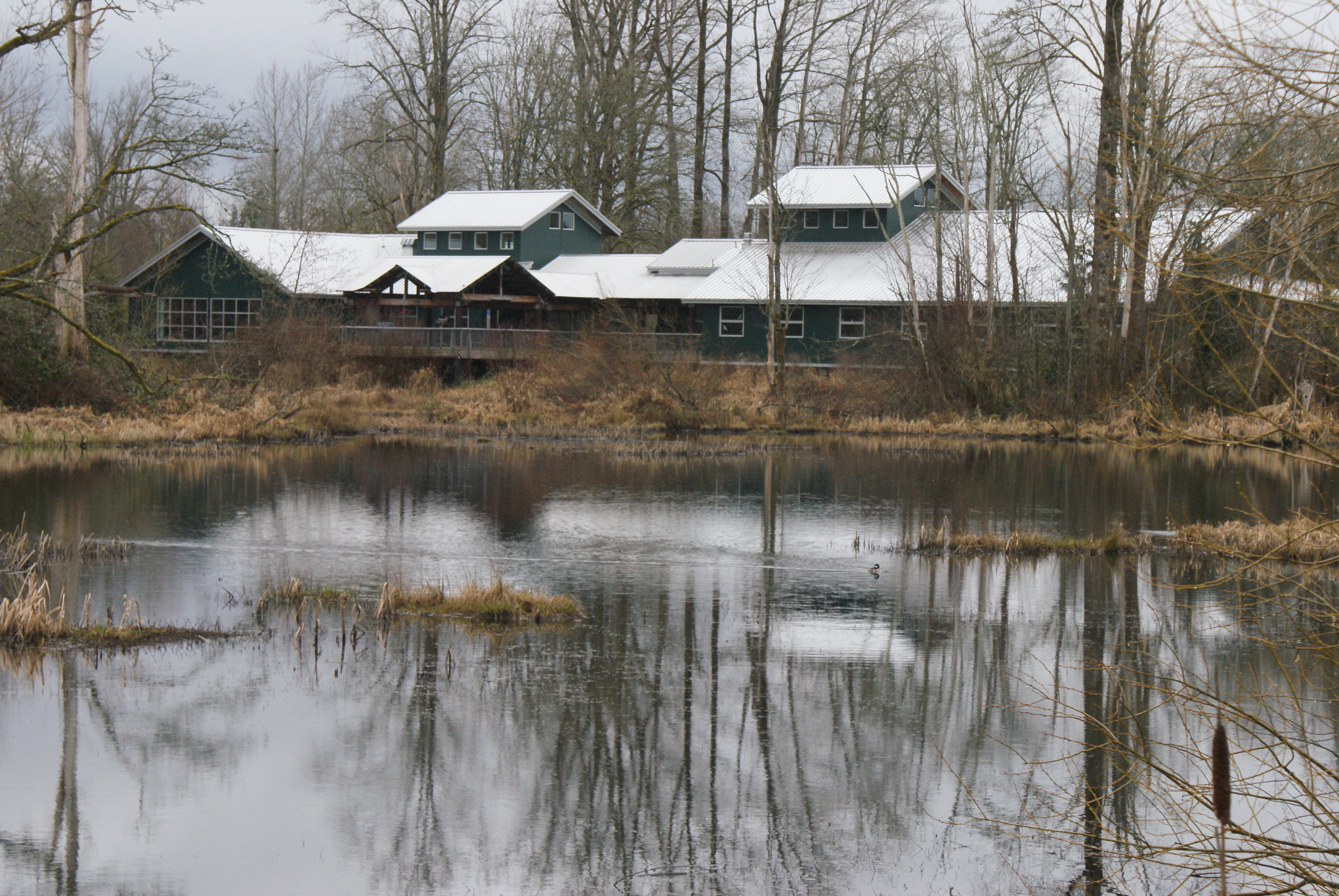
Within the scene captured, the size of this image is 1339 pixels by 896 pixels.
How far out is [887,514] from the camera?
2331 cm

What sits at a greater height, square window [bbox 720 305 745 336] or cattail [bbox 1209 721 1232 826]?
square window [bbox 720 305 745 336]

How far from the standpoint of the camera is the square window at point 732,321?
2014 inches

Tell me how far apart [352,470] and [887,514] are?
12.3m

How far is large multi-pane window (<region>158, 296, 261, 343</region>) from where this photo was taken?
53.1 m

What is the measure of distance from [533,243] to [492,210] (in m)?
2.35

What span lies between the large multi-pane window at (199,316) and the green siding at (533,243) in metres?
7.90

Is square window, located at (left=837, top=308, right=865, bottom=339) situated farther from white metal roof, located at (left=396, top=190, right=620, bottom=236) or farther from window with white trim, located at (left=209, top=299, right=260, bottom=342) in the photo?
window with white trim, located at (left=209, top=299, right=260, bottom=342)

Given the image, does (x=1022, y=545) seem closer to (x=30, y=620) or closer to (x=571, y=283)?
(x=30, y=620)

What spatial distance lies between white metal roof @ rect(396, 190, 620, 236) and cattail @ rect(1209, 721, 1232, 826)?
51.8 m

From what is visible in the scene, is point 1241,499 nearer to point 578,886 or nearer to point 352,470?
point 352,470

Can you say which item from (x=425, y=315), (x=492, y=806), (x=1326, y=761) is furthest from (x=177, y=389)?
(x=1326, y=761)

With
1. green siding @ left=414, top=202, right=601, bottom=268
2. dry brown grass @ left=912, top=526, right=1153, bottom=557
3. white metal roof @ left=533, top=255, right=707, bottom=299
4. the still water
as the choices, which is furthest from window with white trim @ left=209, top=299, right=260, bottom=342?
dry brown grass @ left=912, top=526, right=1153, bottom=557

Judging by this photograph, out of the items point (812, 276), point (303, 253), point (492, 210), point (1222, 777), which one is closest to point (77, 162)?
point (303, 253)

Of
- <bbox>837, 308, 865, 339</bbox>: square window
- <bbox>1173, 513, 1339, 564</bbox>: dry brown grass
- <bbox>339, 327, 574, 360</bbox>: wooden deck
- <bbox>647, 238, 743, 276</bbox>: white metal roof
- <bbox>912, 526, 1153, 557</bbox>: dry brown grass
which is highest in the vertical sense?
<bbox>647, 238, 743, 276</bbox>: white metal roof
